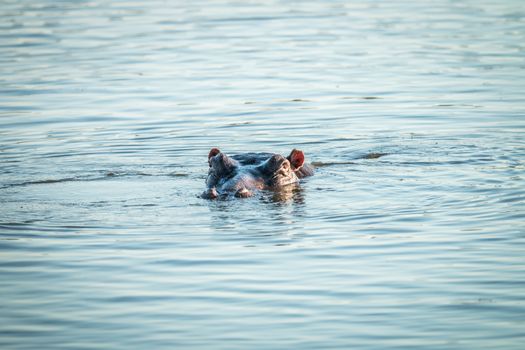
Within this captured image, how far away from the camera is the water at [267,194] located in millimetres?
10004

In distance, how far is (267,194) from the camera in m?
15.1

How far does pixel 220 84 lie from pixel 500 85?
6683mm

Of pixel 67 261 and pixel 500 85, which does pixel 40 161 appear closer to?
pixel 67 261

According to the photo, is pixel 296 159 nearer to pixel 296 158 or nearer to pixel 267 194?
pixel 296 158

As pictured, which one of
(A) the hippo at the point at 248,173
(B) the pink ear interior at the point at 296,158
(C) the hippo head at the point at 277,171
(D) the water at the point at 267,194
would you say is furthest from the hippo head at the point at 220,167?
(B) the pink ear interior at the point at 296,158

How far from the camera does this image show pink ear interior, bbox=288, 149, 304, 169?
15.9 metres

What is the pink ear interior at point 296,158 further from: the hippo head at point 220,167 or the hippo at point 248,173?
the hippo head at point 220,167

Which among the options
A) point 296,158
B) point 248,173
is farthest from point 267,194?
point 296,158

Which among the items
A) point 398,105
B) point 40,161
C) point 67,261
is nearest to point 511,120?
point 398,105

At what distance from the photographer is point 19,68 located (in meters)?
28.2

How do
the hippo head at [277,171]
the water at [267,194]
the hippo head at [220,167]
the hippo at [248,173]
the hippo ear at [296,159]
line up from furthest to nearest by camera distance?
the hippo ear at [296,159], the hippo head at [277,171], the hippo head at [220,167], the hippo at [248,173], the water at [267,194]

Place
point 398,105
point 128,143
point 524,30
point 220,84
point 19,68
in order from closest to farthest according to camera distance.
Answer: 1. point 128,143
2. point 398,105
3. point 220,84
4. point 19,68
5. point 524,30

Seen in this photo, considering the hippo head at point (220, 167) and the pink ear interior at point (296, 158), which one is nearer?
the hippo head at point (220, 167)

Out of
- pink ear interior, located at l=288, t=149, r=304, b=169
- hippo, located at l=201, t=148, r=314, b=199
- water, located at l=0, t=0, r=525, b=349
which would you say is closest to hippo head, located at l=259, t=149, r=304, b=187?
hippo, located at l=201, t=148, r=314, b=199
